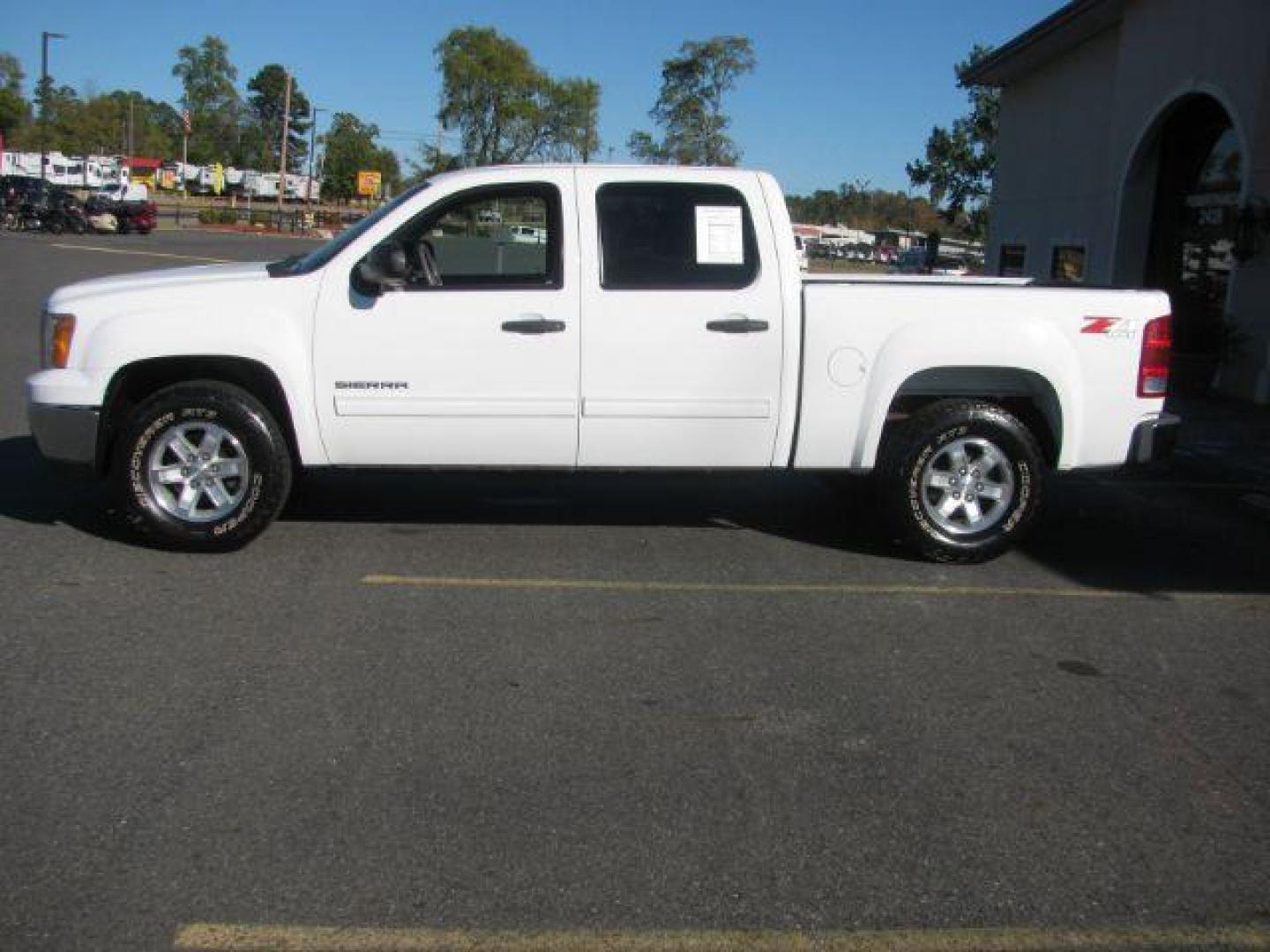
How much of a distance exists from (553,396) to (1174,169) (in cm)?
1292

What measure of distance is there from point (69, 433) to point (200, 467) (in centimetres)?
66

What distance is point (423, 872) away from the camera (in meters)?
3.39

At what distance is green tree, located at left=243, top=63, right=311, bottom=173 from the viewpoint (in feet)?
444

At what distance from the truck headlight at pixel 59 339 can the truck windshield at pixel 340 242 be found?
1.04m

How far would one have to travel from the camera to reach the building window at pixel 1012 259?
69.5 ft

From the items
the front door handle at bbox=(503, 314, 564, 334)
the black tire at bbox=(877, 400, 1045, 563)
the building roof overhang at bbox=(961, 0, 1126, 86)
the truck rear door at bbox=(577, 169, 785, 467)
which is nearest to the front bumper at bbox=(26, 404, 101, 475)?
the front door handle at bbox=(503, 314, 564, 334)

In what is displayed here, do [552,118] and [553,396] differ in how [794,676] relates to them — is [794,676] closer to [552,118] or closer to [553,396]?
[553,396]

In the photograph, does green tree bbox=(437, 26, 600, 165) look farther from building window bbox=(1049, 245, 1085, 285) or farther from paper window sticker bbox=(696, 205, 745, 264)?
paper window sticker bbox=(696, 205, 745, 264)

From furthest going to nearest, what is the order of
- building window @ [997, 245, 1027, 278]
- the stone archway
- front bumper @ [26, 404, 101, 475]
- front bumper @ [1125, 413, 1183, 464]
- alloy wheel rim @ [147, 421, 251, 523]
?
building window @ [997, 245, 1027, 278], the stone archway, front bumper @ [1125, 413, 1183, 464], alloy wheel rim @ [147, 421, 251, 523], front bumper @ [26, 404, 101, 475]

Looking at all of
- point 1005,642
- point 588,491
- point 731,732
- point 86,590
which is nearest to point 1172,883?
point 731,732

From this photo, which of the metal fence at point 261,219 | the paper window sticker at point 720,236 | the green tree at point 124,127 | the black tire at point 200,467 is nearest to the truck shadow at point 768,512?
the black tire at point 200,467

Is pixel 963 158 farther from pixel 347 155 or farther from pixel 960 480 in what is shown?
pixel 347 155

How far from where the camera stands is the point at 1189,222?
15.9 meters

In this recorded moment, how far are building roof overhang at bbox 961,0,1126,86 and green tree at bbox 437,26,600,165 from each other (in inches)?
1711
